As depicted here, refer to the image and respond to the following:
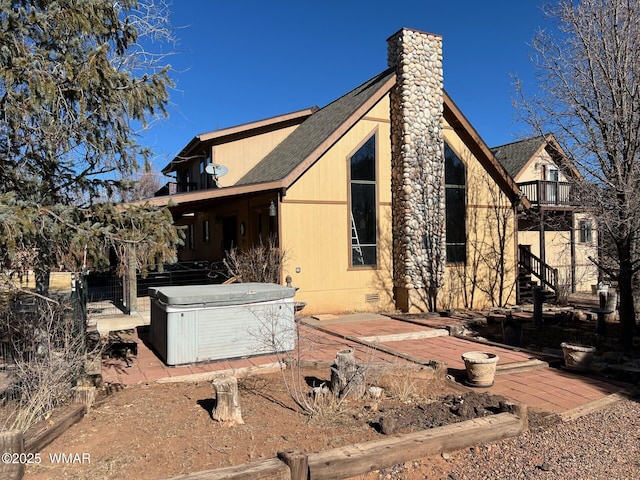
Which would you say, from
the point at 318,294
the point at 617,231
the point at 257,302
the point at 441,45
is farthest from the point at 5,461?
the point at 441,45

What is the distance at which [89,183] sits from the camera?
5.25 m

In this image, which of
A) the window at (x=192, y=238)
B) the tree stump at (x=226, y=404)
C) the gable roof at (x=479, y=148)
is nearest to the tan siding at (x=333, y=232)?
the gable roof at (x=479, y=148)

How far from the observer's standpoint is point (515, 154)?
2364cm

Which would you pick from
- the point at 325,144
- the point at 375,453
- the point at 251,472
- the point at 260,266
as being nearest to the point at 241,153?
the point at 325,144

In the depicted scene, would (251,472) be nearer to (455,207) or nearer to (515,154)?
(455,207)

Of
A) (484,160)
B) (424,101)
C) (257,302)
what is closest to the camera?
(257,302)

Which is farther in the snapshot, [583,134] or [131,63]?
[583,134]

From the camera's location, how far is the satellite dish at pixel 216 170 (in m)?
14.5

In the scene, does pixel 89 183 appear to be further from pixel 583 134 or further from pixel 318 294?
pixel 583 134

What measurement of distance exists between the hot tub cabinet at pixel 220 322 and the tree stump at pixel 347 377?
1345 mm

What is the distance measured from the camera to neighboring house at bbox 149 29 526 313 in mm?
12195

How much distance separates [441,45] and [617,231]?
769 centimetres

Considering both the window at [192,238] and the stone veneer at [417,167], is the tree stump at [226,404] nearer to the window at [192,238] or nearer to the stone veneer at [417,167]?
the stone veneer at [417,167]

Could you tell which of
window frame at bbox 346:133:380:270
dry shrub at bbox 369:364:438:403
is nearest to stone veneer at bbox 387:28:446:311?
window frame at bbox 346:133:380:270
